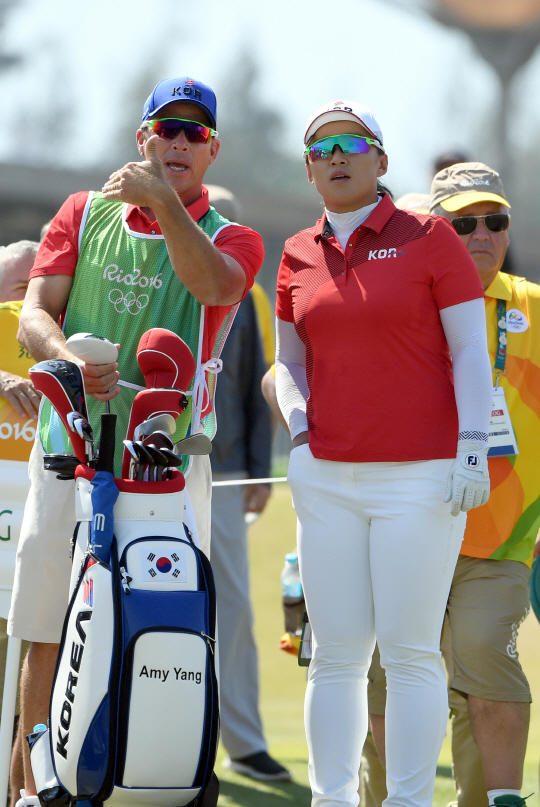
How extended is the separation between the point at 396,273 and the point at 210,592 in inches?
39.9

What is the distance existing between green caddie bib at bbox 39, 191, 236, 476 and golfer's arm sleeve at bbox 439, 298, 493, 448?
0.71m

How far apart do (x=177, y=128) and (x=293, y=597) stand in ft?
5.67

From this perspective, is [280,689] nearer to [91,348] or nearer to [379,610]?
[379,610]

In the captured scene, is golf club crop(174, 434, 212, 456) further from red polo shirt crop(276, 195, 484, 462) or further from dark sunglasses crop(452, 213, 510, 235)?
dark sunglasses crop(452, 213, 510, 235)

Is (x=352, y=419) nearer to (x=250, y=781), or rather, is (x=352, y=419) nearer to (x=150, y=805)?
(x=150, y=805)

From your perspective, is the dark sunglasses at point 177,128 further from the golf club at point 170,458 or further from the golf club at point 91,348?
the golf club at point 170,458

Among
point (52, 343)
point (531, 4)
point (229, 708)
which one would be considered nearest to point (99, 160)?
point (531, 4)

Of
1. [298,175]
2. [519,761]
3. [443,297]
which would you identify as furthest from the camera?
[298,175]

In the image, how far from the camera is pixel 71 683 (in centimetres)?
274

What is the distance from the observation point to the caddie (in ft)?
10.5

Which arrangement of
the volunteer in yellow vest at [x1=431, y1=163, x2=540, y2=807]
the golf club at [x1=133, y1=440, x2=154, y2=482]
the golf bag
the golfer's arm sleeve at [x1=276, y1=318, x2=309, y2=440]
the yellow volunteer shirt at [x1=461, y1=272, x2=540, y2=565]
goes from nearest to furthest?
the golf bag, the golf club at [x1=133, y1=440, x2=154, y2=482], the golfer's arm sleeve at [x1=276, y1=318, x2=309, y2=440], the volunteer in yellow vest at [x1=431, y1=163, x2=540, y2=807], the yellow volunteer shirt at [x1=461, y1=272, x2=540, y2=565]

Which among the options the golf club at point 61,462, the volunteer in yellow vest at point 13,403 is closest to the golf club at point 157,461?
the golf club at point 61,462

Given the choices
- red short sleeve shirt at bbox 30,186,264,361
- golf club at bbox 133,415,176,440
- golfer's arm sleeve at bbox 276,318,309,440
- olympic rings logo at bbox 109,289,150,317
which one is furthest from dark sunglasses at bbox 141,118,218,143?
golf club at bbox 133,415,176,440

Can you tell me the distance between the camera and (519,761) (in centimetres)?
342
